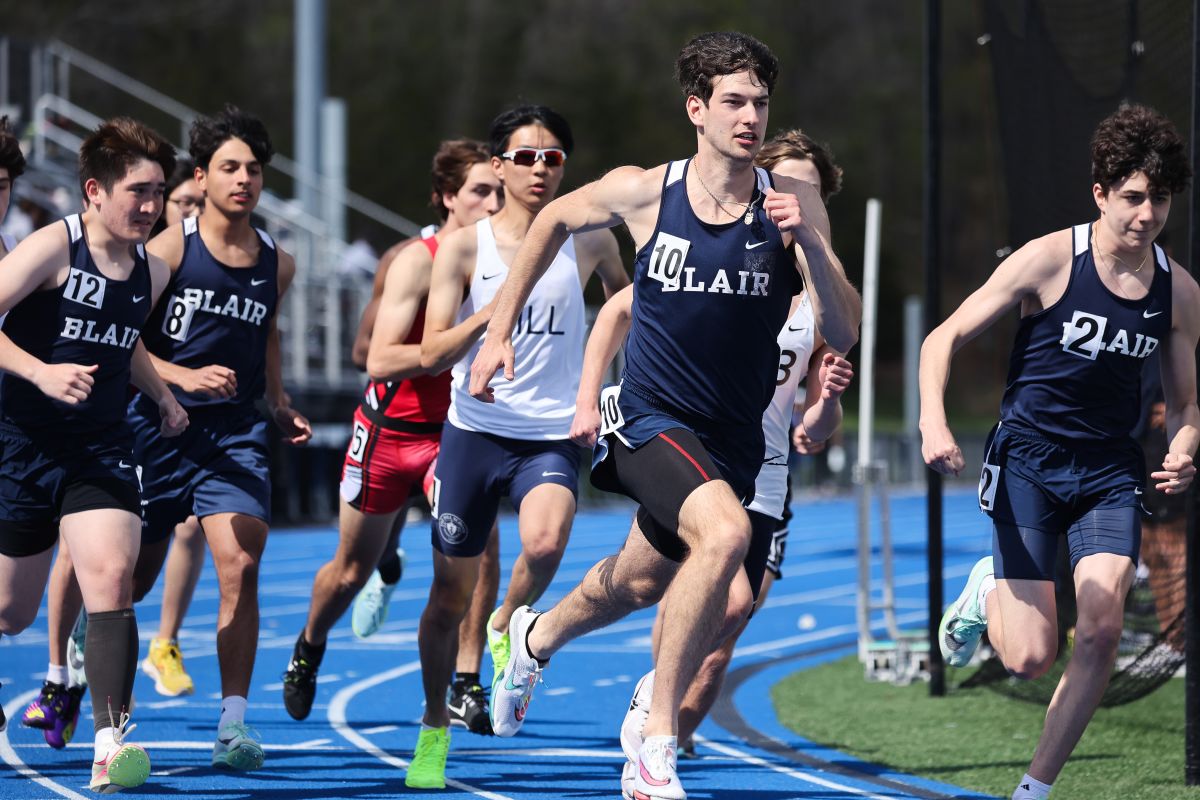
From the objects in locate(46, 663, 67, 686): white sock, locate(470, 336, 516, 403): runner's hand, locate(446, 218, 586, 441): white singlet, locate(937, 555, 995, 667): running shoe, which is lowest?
locate(46, 663, 67, 686): white sock

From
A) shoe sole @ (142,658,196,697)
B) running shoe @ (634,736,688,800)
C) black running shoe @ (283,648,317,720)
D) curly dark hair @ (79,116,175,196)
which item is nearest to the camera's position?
running shoe @ (634,736,688,800)

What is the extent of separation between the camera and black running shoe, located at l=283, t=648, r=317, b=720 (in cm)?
754

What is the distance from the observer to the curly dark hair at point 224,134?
7.00 meters

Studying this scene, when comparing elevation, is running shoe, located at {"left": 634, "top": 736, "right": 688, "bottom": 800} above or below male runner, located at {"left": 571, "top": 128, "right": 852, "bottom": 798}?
below

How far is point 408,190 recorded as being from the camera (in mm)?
51094

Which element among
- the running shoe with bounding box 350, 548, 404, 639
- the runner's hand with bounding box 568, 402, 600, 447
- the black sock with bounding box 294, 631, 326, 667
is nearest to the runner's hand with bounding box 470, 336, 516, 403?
the runner's hand with bounding box 568, 402, 600, 447

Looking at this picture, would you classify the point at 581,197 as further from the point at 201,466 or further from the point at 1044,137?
the point at 1044,137

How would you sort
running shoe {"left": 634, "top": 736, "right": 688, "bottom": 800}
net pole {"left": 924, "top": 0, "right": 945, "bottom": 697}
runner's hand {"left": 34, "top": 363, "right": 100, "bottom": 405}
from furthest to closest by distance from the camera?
net pole {"left": 924, "top": 0, "right": 945, "bottom": 697}
runner's hand {"left": 34, "top": 363, "right": 100, "bottom": 405}
running shoe {"left": 634, "top": 736, "right": 688, "bottom": 800}

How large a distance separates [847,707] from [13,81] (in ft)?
53.6

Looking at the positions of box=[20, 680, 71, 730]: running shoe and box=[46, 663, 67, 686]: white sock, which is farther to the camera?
box=[46, 663, 67, 686]: white sock

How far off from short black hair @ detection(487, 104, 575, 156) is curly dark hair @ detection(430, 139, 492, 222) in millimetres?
1001

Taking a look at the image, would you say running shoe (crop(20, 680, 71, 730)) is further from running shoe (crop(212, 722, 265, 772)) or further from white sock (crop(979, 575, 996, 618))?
white sock (crop(979, 575, 996, 618))

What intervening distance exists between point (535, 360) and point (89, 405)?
1.78 meters

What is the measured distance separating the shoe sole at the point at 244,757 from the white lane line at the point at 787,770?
217 centimetres
